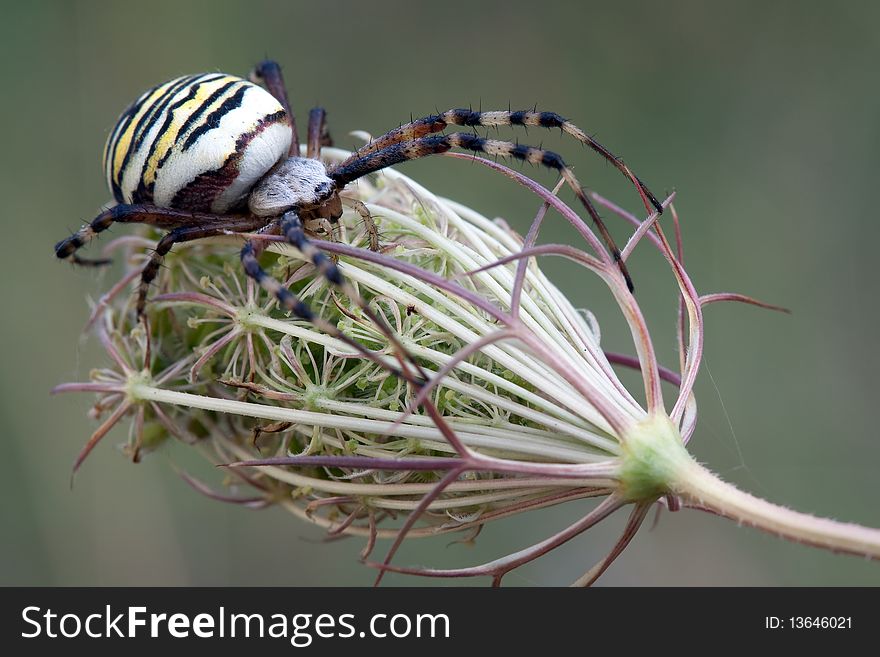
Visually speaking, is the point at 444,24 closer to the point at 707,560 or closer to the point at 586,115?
the point at 586,115

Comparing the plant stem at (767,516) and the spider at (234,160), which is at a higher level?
the spider at (234,160)

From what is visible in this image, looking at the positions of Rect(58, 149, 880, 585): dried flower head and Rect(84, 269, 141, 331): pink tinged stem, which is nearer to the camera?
Rect(58, 149, 880, 585): dried flower head

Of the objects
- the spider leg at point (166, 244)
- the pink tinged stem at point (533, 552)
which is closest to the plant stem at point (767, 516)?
the pink tinged stem at point (533, 552)

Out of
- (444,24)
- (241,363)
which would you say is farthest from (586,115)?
(241,363)

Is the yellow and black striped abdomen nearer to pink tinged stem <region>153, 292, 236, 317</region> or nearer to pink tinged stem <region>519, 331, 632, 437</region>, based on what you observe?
pink tinged stem <region>153, 292, 236, 317</region>

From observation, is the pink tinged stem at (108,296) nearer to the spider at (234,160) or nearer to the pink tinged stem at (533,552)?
the spider at (234,160)

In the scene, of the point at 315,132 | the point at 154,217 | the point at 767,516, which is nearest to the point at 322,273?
the point at 154,217

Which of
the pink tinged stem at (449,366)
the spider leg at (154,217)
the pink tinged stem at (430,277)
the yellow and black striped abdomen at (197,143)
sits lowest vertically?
the pink tinged stem at (449,366)

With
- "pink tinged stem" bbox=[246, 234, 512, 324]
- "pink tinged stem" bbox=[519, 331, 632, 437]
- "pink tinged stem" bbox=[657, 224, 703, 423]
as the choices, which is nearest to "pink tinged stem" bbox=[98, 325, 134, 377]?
"pink tinged stem" bbox=[246, 234, 512, 324]

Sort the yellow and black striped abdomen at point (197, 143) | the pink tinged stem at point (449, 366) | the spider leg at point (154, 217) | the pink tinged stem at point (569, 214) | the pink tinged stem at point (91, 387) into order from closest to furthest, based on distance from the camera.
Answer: the pink tinged stem at point (449, 366) → the pink tinged stem at point (569, 214) → the pink tinged stem at point (91, 387) → the yellow and black striped abdomen at point (197, 143) → the spider leg at point (154, 217)
